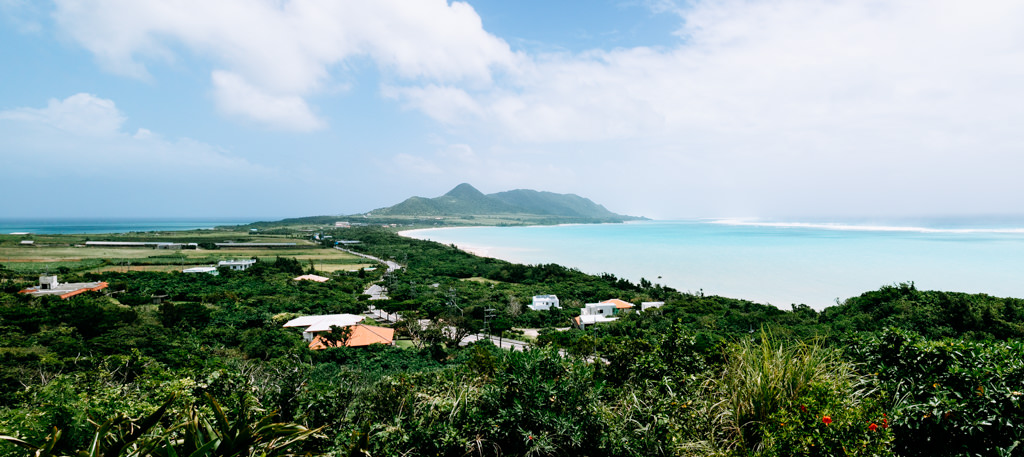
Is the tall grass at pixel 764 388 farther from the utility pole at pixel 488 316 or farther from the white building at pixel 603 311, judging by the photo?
the white building at pixel 603 311

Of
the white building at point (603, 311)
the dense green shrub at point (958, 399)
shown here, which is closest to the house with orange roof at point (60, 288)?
the white building at point (603, 311)

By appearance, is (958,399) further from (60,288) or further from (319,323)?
(60,288)

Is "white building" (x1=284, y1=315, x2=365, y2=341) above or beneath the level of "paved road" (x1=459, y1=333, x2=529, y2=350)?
above

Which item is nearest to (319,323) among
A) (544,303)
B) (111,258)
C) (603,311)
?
(544,303)

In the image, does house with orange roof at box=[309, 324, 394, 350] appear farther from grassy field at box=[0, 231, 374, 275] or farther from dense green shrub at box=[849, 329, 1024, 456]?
grassy field at box=[0, 231, 374, 275]

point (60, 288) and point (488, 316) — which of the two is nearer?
point (488, 316)

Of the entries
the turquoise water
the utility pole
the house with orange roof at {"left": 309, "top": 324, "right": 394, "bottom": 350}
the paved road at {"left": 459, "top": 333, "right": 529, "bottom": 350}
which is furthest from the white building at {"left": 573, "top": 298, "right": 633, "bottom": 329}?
the house with orange roof at {"left": 309, "top": 324, "right": 394, "bottom": 350}

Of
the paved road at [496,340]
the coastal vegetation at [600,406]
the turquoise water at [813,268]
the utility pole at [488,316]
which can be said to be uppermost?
the coastal vegetation at [600,406]

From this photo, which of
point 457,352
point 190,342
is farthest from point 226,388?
point 190,342
